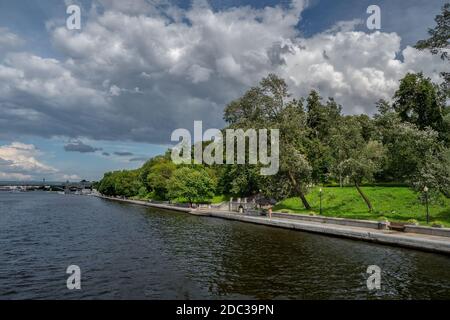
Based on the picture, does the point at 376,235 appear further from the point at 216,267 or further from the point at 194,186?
the point at 194,186

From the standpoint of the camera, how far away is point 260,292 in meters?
18.6

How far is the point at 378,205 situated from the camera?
47094 millimetres

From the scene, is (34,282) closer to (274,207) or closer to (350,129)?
(350,129)

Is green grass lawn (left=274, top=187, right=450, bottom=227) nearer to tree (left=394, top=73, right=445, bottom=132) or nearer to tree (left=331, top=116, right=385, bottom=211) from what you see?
tree (left=331, top=116, right=385, bottom=211)

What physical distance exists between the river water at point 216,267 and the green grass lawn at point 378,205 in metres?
10.4

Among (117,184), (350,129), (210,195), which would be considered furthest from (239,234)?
(117,184)

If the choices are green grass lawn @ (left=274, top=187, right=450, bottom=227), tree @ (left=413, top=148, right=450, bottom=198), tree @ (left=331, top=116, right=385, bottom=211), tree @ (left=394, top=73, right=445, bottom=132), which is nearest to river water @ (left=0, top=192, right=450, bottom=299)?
tree @ (left=413, top=148, right=450, bottom=198)

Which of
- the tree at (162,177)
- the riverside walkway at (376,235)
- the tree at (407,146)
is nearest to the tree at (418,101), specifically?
the tree at (407,146)

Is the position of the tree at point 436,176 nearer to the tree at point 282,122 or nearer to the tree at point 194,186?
the tree at point 282,122

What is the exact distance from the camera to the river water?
1862 cm

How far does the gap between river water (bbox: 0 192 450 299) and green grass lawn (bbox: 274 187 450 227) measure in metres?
10.4

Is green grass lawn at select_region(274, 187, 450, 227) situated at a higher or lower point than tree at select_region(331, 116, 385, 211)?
lower
